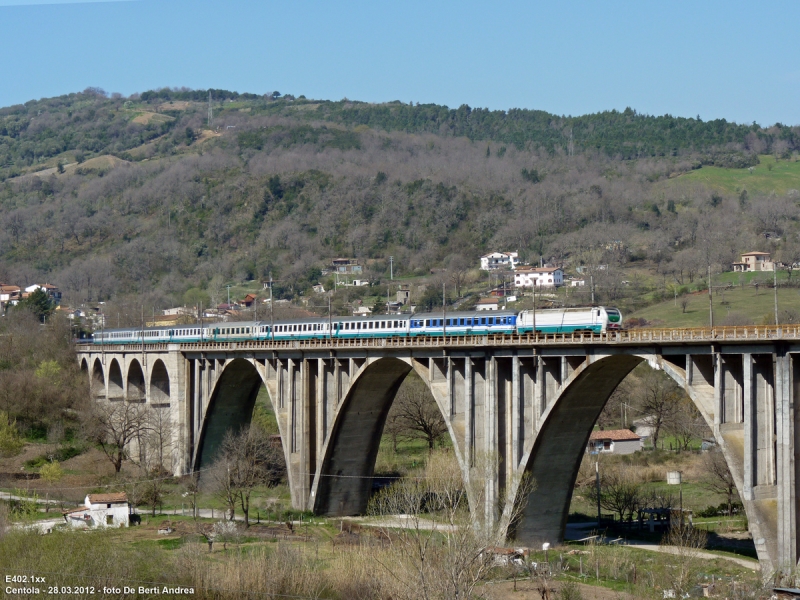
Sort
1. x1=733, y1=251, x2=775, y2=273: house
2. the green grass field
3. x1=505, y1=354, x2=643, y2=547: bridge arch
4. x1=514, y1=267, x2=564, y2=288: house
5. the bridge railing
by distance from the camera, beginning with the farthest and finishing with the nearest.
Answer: x1=733, y1=251, x2=775, y2=273: house → x1=514, y1=267, x2=564, y2=288: house → the green grass field → x1=505, y1=354, x2=643, y2=547: bridge arch → the bridge railing

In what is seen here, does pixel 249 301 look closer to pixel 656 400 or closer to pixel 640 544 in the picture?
pixel 656 400

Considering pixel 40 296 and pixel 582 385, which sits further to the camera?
pixel 40 296

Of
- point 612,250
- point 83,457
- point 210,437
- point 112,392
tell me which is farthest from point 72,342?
point 612,250

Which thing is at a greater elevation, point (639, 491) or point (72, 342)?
point (72, 342)

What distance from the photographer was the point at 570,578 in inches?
2085

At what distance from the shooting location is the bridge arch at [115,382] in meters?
114

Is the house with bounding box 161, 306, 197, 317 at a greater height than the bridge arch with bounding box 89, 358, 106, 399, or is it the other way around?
the house with bounding box 161, 306, 197, 317

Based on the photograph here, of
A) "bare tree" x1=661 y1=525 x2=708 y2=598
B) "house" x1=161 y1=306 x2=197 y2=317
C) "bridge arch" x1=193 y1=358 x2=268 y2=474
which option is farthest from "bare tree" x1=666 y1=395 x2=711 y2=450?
"house" x1=161 y1=306 x2=197 y2=317

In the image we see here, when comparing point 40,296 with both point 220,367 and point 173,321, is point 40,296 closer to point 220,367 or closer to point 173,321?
point 173,321

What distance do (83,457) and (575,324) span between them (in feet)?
180

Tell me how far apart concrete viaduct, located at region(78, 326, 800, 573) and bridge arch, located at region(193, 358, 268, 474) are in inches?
5.1

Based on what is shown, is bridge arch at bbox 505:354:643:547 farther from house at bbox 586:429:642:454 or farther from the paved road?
house at bbox 586:429:642:454

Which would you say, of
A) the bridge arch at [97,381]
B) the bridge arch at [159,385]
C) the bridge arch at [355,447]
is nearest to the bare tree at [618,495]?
the bridge arch at [355,447]

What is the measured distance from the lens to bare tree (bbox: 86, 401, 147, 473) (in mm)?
95562
